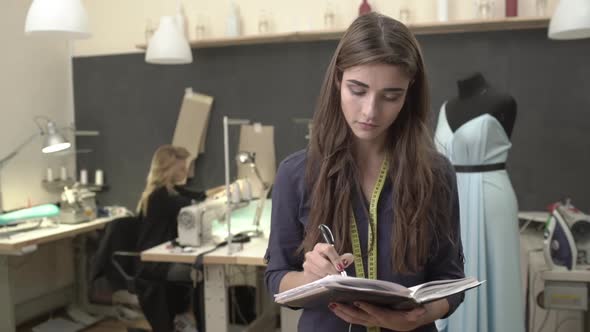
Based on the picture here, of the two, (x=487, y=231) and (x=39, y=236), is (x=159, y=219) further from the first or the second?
(x=487, y=231)

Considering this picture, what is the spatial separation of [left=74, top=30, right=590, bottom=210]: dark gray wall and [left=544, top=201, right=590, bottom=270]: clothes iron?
3.49 feet

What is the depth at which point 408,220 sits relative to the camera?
111 centimetres

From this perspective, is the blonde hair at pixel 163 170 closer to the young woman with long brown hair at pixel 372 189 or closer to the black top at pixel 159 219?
the black top at pixel 159 219

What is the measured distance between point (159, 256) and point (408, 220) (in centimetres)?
198

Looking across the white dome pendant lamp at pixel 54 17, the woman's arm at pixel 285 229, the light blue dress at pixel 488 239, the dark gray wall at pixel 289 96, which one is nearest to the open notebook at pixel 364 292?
the woman's arm at pixel 285 229

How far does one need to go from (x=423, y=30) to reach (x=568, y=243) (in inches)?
70.9

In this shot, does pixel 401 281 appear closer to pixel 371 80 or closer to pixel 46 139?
pixel 371 80

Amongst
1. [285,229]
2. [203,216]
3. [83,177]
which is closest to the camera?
[285,229]

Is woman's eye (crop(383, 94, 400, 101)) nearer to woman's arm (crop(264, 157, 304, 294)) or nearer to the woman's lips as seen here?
the woman's lips

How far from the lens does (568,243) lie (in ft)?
8.13

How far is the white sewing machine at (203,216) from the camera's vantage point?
2.86 metres

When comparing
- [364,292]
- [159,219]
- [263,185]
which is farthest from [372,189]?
[263,185]

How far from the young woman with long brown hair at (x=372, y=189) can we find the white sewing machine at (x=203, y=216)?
1.75 meters

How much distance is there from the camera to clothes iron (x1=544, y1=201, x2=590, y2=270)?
247cm
